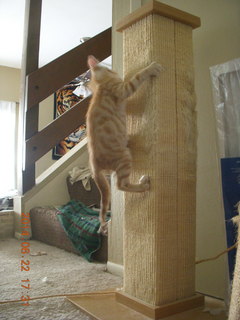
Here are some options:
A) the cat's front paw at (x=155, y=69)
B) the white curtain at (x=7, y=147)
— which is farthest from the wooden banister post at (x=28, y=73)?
the white curtain at (x=7, y=147)

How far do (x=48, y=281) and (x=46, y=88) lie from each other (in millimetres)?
1599

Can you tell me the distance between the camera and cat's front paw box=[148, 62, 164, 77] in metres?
1.11

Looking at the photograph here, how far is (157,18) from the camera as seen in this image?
3.80 feet

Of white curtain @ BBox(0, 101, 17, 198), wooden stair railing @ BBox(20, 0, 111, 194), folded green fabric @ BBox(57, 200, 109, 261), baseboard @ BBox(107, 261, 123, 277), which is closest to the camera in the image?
baseboard @ BBox(107, 261, 123, 277)

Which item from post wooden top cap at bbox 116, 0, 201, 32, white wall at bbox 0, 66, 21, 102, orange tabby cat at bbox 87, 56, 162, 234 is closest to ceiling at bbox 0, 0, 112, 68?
white wall at bbox 0, 66, 21, 102

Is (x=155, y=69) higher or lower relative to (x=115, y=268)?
higher

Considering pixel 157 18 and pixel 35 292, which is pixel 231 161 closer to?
pixel 157 18

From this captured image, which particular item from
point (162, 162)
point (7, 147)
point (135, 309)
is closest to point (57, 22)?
point (7, 147)

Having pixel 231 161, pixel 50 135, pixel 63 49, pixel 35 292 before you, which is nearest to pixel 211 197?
pixel 231 161

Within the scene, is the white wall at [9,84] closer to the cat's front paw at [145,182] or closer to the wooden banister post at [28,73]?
the wooden banister post at [28,73]

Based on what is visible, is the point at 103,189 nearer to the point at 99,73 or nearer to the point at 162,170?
the point at 162,170

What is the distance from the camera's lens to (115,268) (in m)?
1.75

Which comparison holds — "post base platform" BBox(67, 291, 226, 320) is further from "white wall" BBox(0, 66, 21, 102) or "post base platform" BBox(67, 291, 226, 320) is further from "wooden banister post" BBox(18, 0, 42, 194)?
"white wall" BBox(0, 66, 21, 102)

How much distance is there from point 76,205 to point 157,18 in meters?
1.72
